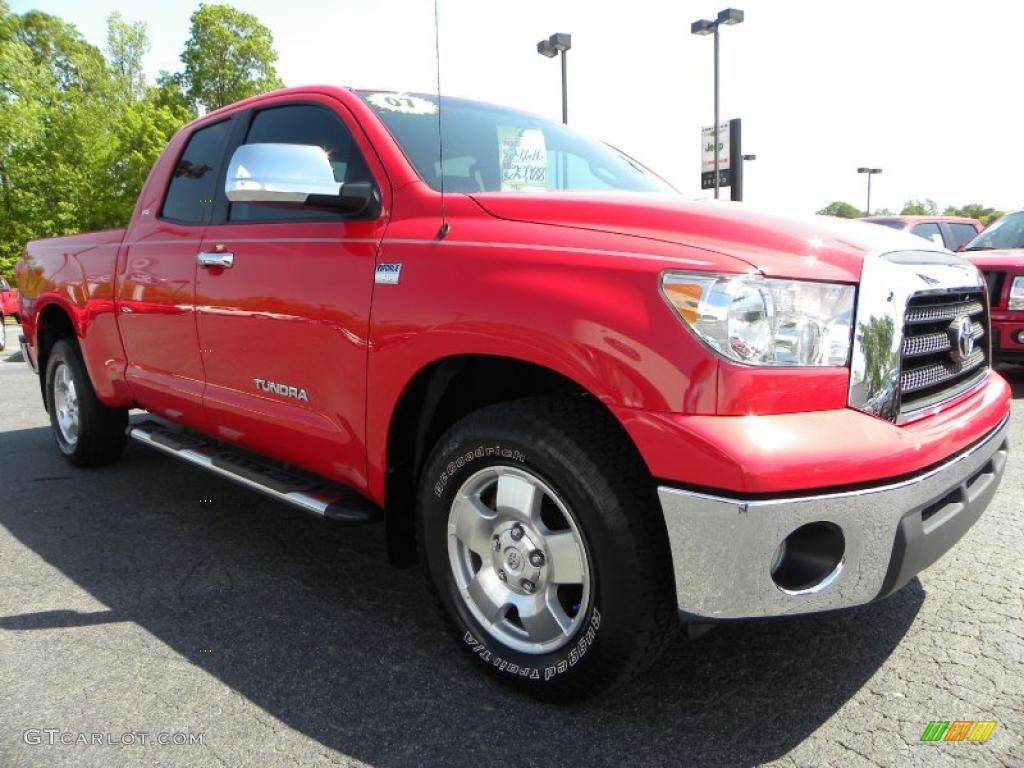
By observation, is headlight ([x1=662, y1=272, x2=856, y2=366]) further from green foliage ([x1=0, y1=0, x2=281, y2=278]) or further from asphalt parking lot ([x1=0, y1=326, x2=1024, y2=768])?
green foliage ([x1=0, y1=0, x2=281, y2=278])

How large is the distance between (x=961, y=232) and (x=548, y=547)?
1358 centimetres

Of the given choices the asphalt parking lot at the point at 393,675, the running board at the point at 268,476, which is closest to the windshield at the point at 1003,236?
the asphalt parking lot at the point at 393,675

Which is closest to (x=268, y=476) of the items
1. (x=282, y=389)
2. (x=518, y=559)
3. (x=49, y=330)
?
(x=282, y=389)

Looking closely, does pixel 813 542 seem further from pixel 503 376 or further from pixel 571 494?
pixel 503 376

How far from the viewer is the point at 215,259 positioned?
332cm

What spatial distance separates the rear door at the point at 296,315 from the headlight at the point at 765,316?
45.1 inches

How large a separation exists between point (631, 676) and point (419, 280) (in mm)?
1283

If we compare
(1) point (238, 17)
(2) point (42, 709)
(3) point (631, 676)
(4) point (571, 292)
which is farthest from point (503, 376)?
(1) point (238, 17)

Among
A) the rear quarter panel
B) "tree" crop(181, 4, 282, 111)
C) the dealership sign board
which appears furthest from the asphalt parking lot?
"tree" crop(181, 4, 282, 111)

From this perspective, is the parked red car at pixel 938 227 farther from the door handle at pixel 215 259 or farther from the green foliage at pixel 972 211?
the green foliage at pixel 972 211

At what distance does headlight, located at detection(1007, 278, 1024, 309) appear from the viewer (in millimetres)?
6488

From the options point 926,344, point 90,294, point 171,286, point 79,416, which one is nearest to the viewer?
point 926,344

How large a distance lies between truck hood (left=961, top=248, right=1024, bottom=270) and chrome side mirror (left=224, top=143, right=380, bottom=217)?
18.6 ft

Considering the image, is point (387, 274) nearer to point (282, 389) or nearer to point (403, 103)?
point (282, 389)
